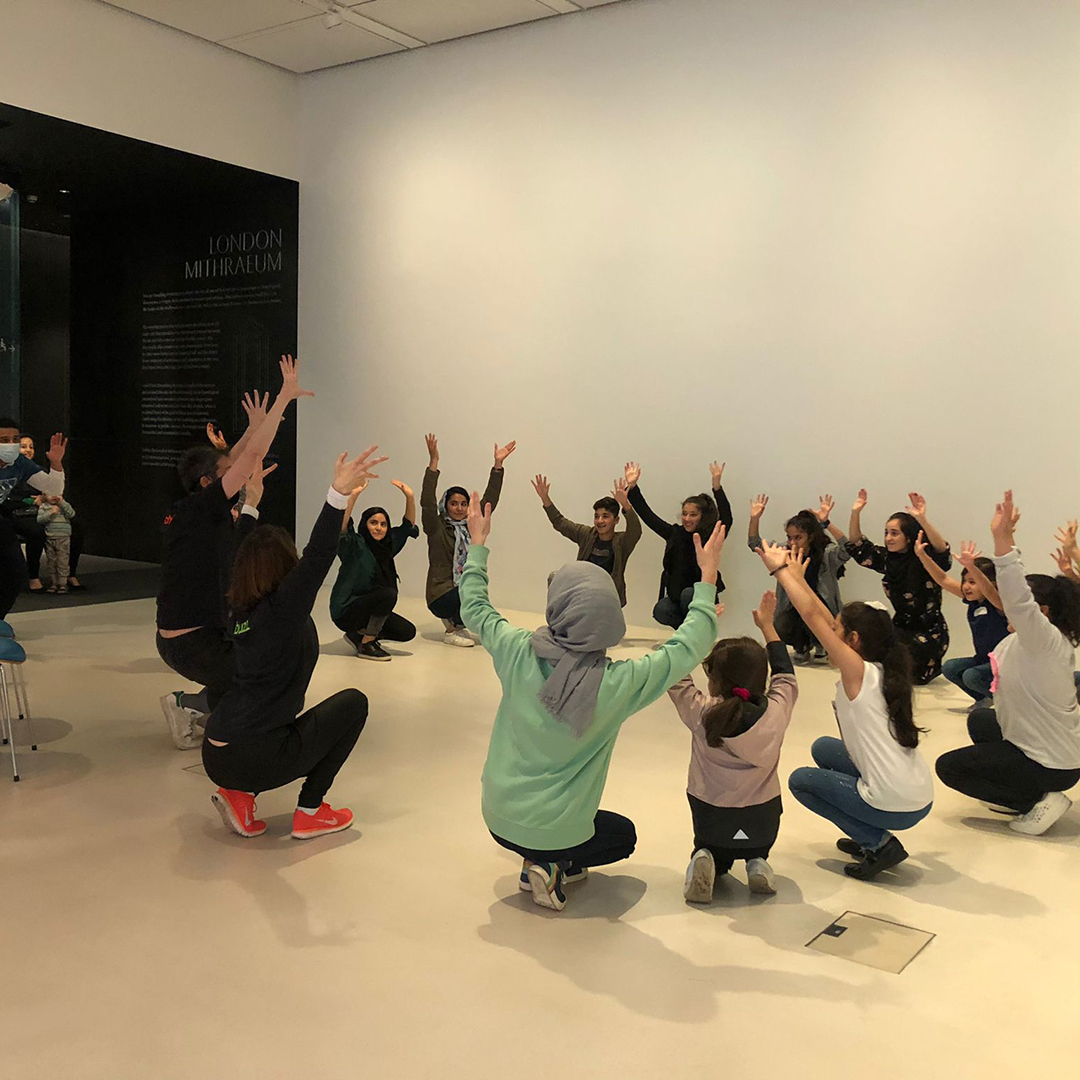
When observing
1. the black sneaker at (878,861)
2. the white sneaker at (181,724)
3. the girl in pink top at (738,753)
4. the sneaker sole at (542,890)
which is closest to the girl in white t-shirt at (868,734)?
the black sneaker at (878,861)

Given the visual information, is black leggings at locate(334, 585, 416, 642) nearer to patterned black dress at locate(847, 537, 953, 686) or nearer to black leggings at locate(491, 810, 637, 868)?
patterned black dress at locate(847, 537, 953, 686)

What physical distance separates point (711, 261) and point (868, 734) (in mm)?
4457

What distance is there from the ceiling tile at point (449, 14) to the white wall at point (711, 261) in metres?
0.15

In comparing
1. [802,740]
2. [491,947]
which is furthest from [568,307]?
[491,947]

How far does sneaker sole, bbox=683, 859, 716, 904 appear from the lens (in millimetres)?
3160

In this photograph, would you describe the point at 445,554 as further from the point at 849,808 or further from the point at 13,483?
the point at 849,808

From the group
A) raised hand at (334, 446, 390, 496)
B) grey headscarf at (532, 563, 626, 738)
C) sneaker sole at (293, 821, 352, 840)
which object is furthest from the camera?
sneaker sole at (293, 821, 352, 840)

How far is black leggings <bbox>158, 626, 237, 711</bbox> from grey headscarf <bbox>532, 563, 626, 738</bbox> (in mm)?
1819

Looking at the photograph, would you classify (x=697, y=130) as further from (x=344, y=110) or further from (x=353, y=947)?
(x=353, y=947)

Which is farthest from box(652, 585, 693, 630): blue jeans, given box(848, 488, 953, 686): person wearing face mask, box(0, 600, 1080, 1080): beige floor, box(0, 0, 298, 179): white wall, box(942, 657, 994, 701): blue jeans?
box(0, 0, 298, 179): white wall

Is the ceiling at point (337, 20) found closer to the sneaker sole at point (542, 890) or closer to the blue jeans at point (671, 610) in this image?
the blue jeans at point (671, 610)

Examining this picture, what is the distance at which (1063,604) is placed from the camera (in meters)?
3.92

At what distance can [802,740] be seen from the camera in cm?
491

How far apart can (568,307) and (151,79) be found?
3.34m
